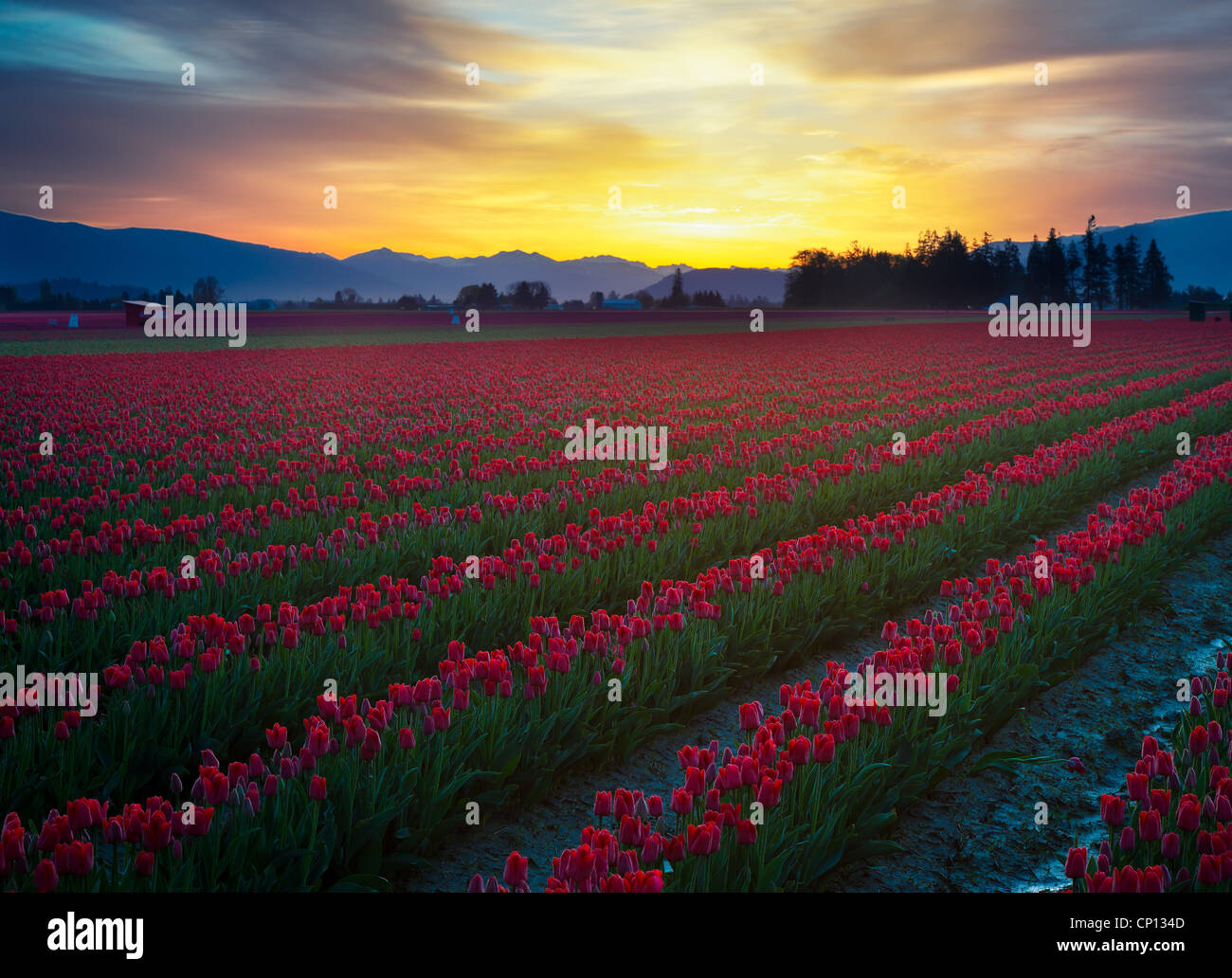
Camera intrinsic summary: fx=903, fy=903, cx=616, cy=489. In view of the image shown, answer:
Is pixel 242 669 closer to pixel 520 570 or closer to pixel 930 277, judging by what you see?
pixel 520 570

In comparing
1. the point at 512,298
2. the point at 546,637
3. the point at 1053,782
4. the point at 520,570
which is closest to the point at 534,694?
the point at 546,637

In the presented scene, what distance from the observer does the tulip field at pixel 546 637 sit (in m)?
3.61

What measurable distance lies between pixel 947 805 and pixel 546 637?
8.65 feet

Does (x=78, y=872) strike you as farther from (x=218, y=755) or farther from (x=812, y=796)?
(x=812, y=796)

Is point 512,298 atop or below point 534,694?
atop

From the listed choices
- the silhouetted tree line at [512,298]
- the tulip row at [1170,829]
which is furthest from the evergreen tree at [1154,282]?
the tulip row at [1170,829]

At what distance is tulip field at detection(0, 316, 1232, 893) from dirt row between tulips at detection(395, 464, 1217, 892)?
78 millimetres

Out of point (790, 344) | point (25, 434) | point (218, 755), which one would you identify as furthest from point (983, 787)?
point (790, 344)

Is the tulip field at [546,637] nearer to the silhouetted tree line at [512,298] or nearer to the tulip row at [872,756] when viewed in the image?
the tulip row at [872,756]

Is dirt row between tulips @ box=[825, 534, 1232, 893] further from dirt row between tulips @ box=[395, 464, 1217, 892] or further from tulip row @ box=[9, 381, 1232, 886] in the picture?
tulip row @ box=[9, 381, 1232, 886]

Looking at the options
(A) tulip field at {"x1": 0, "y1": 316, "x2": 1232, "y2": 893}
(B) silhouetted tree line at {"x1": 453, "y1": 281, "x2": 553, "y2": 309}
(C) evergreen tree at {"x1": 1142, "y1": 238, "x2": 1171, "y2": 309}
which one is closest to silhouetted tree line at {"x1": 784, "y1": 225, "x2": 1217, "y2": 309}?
(C) evergreen tree at {"x1": 1142, "y1": 238, "x2": 1171, "y2": 309}

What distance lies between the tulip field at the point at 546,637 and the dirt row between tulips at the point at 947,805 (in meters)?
0.08

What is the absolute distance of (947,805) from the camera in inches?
187

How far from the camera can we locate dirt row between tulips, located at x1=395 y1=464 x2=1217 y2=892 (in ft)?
13.6
